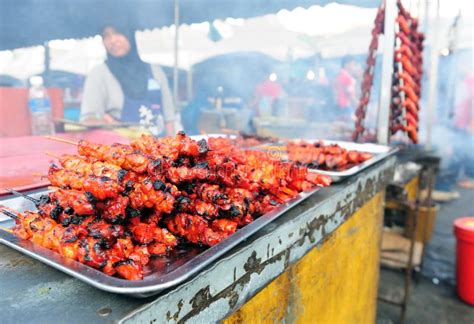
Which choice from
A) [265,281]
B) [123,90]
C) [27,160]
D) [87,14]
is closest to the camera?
[265,281]

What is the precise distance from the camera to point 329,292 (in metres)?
2.46

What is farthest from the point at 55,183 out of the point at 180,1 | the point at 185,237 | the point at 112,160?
the point at 180,1

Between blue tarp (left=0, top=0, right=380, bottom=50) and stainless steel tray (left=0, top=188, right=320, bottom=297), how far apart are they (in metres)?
4.67

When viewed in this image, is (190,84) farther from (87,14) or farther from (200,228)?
(200,228)

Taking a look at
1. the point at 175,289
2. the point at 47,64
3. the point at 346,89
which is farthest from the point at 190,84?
the point at 175,289

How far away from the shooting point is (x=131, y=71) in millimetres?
6086

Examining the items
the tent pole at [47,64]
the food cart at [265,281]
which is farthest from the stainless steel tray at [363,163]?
the tent pole at [47,64]

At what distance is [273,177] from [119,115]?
4.73m

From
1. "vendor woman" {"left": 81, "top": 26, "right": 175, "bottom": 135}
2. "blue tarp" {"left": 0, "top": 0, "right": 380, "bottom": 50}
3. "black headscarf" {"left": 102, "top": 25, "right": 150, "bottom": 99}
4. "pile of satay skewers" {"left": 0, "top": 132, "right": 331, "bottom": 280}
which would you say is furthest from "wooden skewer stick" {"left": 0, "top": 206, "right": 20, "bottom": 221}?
"black headscarf" {"left": 102, "top": 25, "right": 150, "bottom": 99}

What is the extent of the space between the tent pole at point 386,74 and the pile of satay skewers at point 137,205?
307 cm

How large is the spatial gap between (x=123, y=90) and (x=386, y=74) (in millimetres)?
4103

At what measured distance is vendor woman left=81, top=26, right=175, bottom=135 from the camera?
19.1 feet

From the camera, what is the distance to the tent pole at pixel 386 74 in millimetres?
4176

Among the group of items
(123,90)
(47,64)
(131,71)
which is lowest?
(123,90)
